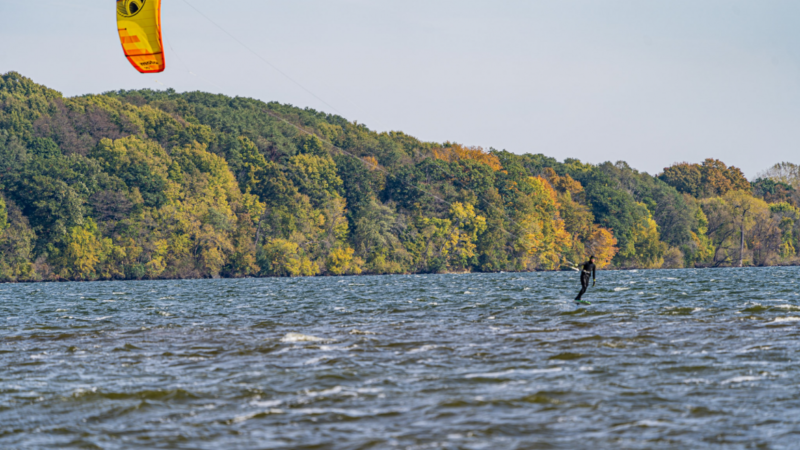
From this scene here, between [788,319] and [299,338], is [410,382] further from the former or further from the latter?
[788,319]

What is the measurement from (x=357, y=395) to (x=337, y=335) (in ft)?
29.0

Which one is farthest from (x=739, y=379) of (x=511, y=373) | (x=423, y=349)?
(x=423, y=349)

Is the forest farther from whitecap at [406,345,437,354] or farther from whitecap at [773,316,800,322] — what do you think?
whitecap at [406,345,437,354]

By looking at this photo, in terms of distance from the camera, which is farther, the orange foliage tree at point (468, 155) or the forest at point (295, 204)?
the orange foliage tree at point (468, 155)

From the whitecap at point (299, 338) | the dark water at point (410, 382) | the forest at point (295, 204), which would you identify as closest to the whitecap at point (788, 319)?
the dark water at point (410, 382)

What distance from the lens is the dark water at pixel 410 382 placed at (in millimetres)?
11555

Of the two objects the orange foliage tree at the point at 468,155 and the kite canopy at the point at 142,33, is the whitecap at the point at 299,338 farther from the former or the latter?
the orange foliage tree at the point at 468,155

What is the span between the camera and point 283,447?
1100 cm

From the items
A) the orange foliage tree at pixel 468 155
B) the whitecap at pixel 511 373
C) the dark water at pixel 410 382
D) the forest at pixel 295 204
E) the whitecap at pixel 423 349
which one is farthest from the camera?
the orange foliage tree at pixel 468 155

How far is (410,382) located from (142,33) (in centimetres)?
1835

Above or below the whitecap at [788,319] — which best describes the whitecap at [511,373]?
below

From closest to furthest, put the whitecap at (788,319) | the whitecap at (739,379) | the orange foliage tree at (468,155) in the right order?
the whitecap at (739,379) < the whitecap at (788,319) < the orange foliage tree at (468,155)

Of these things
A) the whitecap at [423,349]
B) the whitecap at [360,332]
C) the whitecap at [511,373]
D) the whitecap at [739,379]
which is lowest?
the whitecap at [739,379]

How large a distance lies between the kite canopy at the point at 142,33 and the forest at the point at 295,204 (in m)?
59.5
